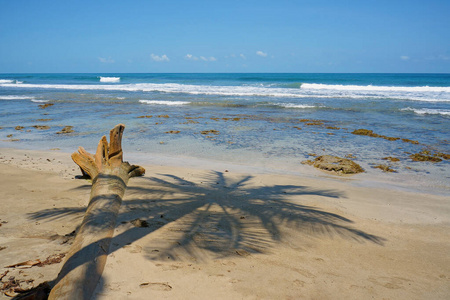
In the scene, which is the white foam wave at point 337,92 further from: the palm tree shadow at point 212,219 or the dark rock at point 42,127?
the palm tree shadow at point 212,219

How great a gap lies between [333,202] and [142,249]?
3395 mm

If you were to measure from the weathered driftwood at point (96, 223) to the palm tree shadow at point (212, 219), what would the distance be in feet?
0.54

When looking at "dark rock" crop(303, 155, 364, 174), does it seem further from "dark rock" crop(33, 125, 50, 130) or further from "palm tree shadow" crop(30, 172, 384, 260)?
"dark rock" crop(33, 125, 50, 130)

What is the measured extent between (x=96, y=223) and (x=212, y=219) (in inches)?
55.7

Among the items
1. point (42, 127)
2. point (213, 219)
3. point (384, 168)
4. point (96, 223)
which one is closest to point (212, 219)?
point (213, 219)

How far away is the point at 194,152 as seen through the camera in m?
9.57

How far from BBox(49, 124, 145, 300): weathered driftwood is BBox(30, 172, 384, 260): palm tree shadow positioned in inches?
6.5

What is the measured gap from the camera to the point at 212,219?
14.3ft

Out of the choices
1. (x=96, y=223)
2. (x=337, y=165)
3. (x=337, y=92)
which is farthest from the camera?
(x=337, y=92)

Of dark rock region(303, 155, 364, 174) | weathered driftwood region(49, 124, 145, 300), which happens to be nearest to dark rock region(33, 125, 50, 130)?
weathered driftwood region(49, 124, 145, 300)

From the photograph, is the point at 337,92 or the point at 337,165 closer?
the point at 337,165

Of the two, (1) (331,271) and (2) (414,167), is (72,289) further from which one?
(2) (414,167)

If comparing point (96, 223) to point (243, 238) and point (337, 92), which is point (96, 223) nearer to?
point (243, 238)

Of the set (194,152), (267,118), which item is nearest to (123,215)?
(194,152)
